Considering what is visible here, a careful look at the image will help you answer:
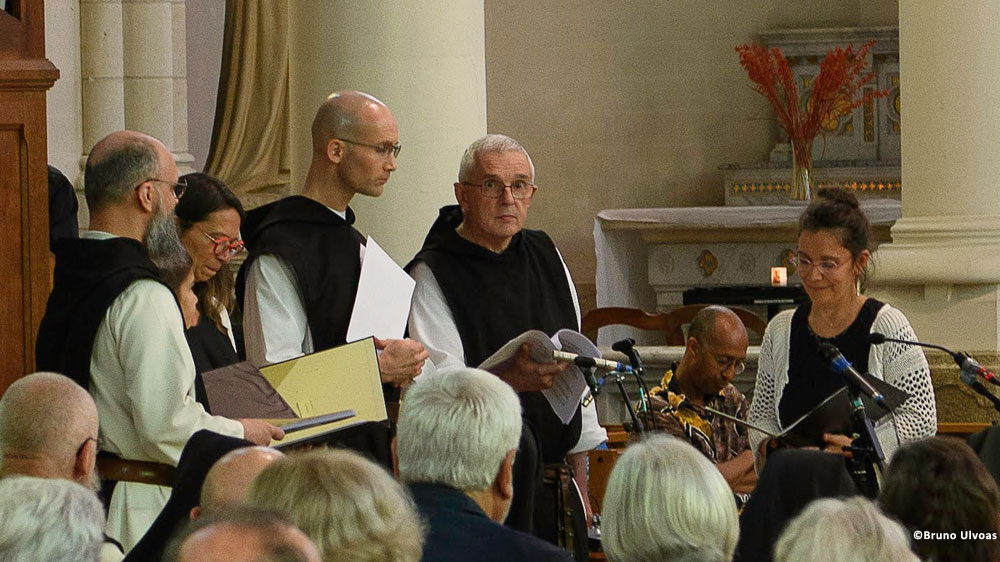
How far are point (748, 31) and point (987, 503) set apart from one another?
10154 mm

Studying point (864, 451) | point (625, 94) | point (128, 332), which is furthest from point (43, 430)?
point (625, 94)

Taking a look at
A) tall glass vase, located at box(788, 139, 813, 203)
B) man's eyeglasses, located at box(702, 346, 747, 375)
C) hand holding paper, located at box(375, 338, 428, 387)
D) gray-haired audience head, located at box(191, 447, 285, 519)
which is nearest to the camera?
gray-haired audience head, located at box(191, 447, 285, 519)

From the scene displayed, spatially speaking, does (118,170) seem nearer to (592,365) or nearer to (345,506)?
(592,365)

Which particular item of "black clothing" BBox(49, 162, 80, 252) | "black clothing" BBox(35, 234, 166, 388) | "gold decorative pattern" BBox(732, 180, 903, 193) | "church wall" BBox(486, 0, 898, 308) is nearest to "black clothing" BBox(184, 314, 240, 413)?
"black clothing" BBox(35, 234, 166, 388)

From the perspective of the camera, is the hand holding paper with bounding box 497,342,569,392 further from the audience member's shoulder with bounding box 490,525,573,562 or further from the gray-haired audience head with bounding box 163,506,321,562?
the gray-haired audience head with bounding box 163,506,321,562

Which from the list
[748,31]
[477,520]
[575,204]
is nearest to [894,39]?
[748,31]

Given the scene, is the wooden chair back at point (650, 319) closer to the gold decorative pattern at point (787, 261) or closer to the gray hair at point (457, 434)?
the gold decorative pattern at point (787, 261)

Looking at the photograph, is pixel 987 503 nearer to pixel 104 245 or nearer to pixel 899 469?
pixel 899 469

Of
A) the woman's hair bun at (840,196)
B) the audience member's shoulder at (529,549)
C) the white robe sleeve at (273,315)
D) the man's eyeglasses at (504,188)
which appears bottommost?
the audience member's shoulder at (529,549)

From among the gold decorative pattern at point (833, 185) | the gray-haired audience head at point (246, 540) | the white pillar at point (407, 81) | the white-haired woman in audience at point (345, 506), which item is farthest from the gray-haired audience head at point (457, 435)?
the gold decorative pattern at point (833, 185)

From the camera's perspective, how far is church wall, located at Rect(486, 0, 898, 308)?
519 inches

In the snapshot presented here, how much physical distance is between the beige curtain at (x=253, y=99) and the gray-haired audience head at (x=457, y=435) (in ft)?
24.7

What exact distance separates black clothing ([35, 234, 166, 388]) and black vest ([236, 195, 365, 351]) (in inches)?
24.6

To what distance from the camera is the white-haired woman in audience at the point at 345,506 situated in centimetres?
265
